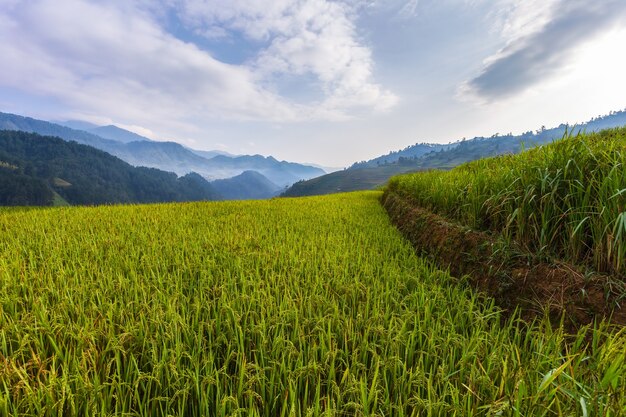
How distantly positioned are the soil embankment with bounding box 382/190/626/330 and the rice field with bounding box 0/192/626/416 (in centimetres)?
17

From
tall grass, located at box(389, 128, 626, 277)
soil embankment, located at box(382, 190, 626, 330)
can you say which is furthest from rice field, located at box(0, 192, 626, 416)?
tall grass, located at box(389, 128, 626, 277)

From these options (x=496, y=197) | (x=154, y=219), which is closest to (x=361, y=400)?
(x=496, y=197)

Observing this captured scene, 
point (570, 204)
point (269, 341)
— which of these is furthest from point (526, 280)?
point (269, 341)

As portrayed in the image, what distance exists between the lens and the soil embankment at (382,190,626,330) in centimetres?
213

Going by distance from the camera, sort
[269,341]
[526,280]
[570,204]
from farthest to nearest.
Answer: [570,204] < [526,280] < [269,341]

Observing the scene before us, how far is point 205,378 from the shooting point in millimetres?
1602

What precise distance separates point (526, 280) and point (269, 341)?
2508 mm

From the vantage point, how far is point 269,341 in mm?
2205

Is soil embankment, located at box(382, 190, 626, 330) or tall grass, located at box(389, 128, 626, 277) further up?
tall grass, located at box(389, 128, 626, 277)

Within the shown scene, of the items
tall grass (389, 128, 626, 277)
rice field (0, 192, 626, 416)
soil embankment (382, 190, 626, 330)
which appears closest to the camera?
rice field (0, 192, 626, 416)

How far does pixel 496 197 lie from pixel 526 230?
0.56 metres

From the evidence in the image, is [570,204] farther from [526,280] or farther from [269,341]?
[269,341]

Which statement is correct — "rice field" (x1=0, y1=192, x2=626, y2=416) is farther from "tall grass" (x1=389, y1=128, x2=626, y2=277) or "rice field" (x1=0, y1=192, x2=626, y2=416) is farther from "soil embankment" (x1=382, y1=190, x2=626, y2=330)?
"tall grass" (x1=389, y1=128, x2=626, y2=277)

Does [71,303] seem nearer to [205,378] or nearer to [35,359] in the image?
[35,359]
